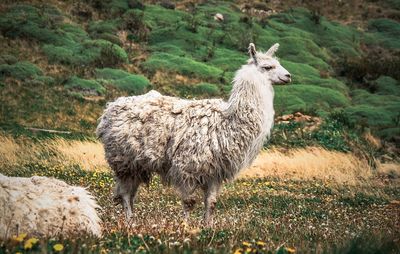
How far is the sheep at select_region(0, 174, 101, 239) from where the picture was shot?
5.57m

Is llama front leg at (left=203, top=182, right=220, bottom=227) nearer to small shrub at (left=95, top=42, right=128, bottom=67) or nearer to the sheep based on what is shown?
the sheep

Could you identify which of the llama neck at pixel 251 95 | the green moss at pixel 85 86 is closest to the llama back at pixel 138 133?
the llama neck at pixel 251 95

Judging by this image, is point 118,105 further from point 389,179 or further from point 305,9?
point 305,9

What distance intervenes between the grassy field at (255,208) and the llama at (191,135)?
2.07ft

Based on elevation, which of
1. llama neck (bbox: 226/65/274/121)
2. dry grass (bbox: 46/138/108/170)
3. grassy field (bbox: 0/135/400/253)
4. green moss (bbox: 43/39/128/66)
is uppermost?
llama neck (bbox: 226/65/274/121)

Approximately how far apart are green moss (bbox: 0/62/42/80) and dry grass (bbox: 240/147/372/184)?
50.1 ft

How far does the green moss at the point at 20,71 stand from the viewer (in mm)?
29036

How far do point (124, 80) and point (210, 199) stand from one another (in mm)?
22519

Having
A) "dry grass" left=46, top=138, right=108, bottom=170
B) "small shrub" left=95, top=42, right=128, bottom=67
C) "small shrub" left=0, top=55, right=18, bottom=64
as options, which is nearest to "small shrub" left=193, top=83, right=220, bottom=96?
"small shrub" left=95, top=42, right=128, bottom=67

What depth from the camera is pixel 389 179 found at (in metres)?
18.4

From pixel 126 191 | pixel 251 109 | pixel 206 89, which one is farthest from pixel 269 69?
pixel 206 89

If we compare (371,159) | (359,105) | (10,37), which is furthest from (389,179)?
(10,37)

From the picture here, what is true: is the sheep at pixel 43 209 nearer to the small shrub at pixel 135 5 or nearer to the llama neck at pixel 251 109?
the llama neck at pixel 251 109

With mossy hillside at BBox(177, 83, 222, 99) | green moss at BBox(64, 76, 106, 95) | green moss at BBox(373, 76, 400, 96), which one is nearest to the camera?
green moss at BBox(64, 76, 106, 95)
